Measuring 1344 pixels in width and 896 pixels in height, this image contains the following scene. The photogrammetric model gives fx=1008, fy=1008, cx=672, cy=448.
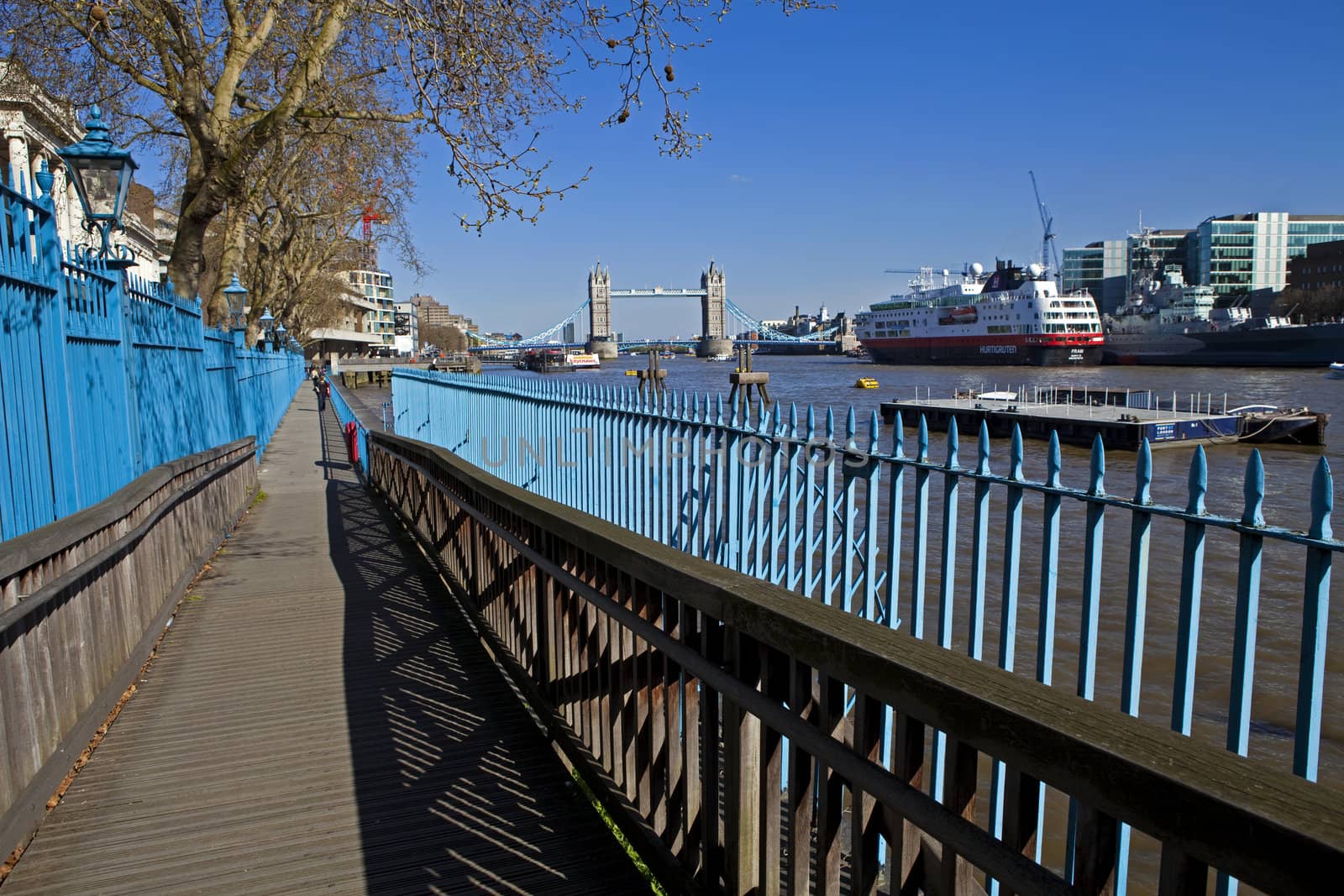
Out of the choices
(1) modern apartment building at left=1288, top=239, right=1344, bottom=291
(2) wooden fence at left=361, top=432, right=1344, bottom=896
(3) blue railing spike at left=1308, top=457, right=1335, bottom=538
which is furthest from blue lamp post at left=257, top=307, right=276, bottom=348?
(1) modern apartment building at left=1288, top=239, right=1344, bottom=291

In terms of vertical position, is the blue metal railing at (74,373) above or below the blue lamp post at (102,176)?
below

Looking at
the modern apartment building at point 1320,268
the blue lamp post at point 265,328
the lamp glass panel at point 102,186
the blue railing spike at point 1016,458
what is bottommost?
the blue railing spike at point 1016,458

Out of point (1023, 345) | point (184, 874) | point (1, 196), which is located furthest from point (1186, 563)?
point (1023, 345)

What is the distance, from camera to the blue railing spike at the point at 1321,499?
2.33 metres

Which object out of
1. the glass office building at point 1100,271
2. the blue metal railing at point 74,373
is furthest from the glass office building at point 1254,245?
the blue metal railing at point 74,373

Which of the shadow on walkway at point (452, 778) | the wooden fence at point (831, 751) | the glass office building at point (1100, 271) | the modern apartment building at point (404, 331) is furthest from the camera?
the glass office building at point (1100, 271)

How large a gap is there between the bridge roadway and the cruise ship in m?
95.2

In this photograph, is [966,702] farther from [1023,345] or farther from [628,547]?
[1023,345]

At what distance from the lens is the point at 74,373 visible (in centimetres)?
652

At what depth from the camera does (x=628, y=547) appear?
342 cm

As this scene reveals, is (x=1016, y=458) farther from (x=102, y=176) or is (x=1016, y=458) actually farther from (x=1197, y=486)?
(x=102, y=176)

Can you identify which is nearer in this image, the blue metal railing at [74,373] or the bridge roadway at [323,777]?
the bridge roadway at [323,777]

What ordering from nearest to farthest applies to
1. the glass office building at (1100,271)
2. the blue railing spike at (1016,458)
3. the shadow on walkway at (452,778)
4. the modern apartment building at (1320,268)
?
1. the blue railing spike at (1016,458)
2. the shadow on walkway at (452,778)
3. the modern apartment building at (1320,268)
4. the glass office building at (1100,271)

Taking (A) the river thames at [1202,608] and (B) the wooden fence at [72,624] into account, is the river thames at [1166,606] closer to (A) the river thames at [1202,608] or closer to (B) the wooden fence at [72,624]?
(A) the river thames at [1202,608]
